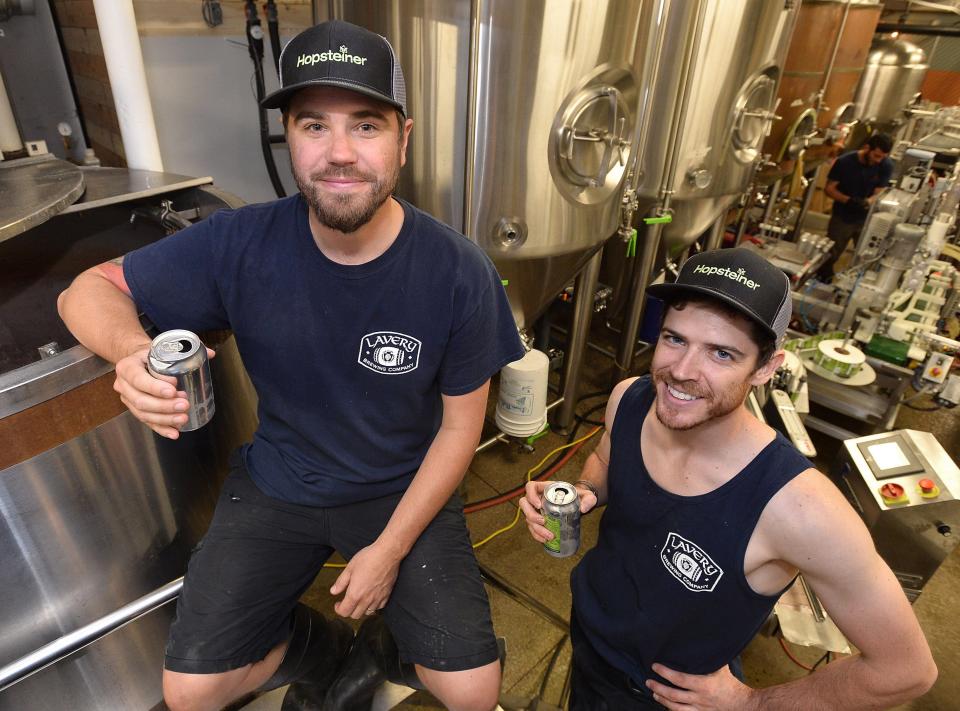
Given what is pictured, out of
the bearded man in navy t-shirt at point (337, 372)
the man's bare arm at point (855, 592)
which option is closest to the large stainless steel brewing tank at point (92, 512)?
the bearded man in navy t-shirt at point (337, 372)

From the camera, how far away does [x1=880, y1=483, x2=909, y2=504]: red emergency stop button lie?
1945mm

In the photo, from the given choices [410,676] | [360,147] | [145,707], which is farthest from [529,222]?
[145,707]

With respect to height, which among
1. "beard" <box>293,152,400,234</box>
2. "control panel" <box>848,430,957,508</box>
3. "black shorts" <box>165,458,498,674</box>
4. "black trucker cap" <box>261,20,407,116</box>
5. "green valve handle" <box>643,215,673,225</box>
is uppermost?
"black trucker cap" <box>261,20,407,116</box>

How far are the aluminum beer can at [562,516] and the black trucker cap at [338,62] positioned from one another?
855 mm

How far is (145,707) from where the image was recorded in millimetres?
1541

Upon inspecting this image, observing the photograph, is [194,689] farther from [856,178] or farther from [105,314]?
[856,178]

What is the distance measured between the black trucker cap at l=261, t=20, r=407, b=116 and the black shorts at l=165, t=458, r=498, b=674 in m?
0.94

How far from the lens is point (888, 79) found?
5.60 meters

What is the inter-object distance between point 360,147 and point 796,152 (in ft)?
13.5

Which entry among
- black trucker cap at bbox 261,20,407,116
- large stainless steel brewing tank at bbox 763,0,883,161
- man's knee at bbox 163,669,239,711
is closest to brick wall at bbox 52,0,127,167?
black trucker cap at bbox 261,20,407,116

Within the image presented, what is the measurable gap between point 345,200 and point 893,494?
1976 millimetres

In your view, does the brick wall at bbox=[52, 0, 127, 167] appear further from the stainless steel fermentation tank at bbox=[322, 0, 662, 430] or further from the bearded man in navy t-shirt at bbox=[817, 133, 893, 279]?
the bearded man in navy t-shirt at bbox=[817, 133, 893, 279]

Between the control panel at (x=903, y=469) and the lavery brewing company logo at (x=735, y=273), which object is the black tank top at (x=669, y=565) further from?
the control panel at (x=903, y=469)

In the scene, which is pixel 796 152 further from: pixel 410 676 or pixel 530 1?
pixel 410 676
